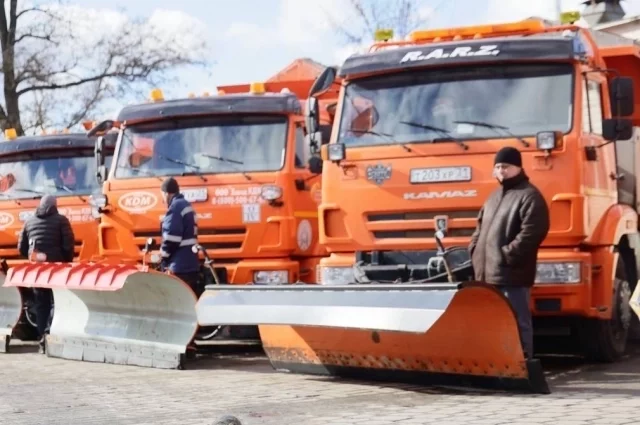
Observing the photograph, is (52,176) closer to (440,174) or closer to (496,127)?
(440,174)

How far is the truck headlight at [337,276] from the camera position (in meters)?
9.80

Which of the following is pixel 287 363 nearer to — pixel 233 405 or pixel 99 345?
pixel 233 405

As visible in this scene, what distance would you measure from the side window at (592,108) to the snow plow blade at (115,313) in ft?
12.4

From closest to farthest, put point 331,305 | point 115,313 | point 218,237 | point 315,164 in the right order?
point 331,305
point 315,164
point 115,313
point 218,237

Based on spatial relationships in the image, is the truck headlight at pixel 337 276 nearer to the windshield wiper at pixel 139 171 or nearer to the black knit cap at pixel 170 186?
the black knit cap at pixel 170 186

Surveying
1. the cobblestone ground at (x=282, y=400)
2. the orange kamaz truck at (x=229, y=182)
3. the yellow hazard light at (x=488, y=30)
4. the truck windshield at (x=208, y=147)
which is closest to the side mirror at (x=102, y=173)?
the orange kamaz truck at (x=229, y=182)

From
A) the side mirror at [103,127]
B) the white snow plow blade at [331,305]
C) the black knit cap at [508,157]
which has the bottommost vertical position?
the white snow plow blade at [331,305]

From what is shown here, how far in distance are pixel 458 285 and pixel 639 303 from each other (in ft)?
4.17

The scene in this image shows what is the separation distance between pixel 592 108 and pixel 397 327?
2910 mm

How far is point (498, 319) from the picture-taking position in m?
8.35

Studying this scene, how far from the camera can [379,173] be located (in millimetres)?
9617

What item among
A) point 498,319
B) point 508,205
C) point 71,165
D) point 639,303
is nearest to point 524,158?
point 508,205

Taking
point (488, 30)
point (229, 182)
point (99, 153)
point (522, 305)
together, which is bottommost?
point (522, 305)

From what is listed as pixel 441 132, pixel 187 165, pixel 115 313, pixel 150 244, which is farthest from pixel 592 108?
pixel 115 313
